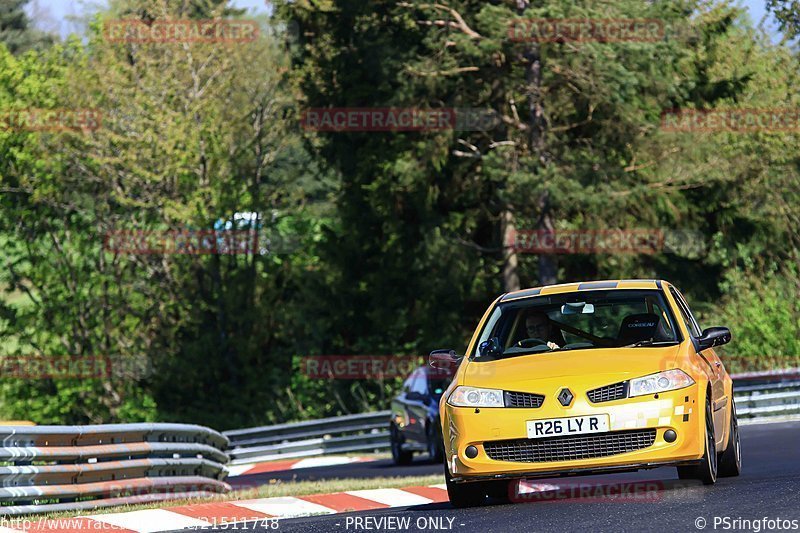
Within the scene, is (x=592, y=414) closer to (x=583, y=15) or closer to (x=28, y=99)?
(x=583, y=15)

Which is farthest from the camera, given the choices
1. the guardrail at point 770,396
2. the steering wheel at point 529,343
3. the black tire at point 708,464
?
the guardrail at point 770,396

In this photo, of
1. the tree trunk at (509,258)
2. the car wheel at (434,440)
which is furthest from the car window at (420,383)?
the tree trunk at (509,258)

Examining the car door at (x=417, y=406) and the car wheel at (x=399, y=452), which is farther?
the car wheel at (x=399, y=452)

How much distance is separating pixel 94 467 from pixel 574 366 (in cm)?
472

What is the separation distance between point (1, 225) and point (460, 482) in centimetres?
3828

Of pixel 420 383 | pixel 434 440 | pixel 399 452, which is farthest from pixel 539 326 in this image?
pixel 399 452

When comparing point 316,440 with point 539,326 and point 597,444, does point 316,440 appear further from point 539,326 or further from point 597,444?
point 597,444

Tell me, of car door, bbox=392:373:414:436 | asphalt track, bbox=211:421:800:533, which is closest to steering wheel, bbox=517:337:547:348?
asphalt track, bbox=211:421:800:533

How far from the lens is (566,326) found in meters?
12.0

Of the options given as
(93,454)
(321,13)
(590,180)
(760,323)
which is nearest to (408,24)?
(321,13)

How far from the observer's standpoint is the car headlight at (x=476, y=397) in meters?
9.99

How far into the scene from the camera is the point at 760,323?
37.9 meters

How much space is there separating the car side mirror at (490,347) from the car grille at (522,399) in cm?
107

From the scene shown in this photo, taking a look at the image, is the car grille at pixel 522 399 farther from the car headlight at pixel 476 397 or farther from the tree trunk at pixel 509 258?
the tree trunk at pixel 509 258
